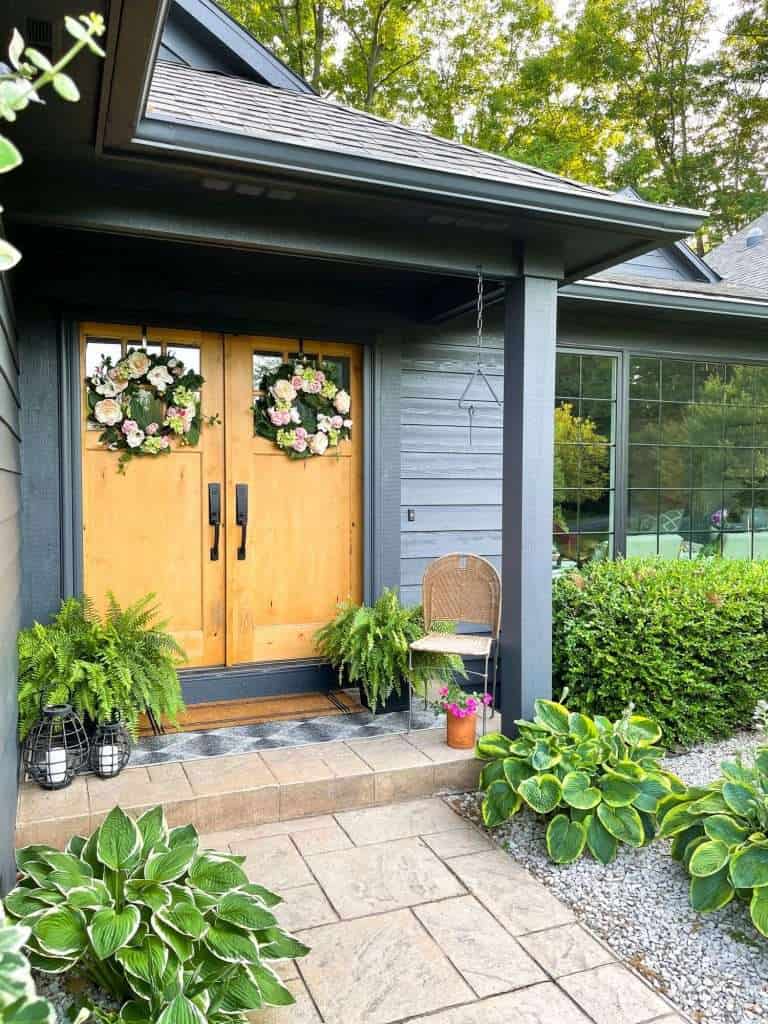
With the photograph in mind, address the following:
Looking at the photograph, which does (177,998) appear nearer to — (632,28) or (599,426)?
(599,426)

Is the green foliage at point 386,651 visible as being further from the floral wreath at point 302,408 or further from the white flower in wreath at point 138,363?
the white flower in wreath at point 138,363

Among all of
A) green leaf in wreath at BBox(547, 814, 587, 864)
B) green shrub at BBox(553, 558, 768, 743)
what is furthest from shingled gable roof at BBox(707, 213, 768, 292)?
green leaf in wreath at BBox(547, 814, 587, 864)

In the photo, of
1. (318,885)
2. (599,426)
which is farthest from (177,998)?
(599,426)

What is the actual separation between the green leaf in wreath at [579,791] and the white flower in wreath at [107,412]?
2588mm

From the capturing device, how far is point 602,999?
1.99 m

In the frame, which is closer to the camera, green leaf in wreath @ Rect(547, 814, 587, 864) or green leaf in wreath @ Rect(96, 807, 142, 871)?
green leaf in wreath @ Rect(96, 807, 142, 871)

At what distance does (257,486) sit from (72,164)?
6.32 ft

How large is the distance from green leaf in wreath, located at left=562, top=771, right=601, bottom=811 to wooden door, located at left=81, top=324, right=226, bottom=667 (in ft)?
6.62

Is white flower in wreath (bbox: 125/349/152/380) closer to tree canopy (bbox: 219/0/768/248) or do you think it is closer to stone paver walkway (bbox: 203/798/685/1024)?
stone paver walkway (bbox: 203/798/685/1024)

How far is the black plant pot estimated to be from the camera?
12.5 feet

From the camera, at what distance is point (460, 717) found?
10.8ft

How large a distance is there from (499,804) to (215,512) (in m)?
2.03

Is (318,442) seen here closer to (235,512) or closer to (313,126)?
(235,512)

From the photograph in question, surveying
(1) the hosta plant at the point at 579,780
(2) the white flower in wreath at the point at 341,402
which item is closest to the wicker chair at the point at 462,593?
(1) the hosta plant at the point at 579,780
